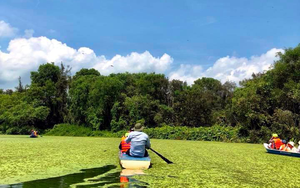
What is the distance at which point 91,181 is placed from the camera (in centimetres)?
471

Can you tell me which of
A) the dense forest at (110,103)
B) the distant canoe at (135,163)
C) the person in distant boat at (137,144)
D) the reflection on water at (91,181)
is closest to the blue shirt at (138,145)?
the person in distant boat at (137,144)

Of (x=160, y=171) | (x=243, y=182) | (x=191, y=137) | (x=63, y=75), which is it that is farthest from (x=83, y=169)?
(x=63, y=75)

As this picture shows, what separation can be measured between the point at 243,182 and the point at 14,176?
4.21m

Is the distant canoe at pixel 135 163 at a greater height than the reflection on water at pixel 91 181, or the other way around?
the distant canoe at pixel 135 163

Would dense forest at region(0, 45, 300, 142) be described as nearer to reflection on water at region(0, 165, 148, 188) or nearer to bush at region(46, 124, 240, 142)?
bush at region(46, 124, 240, 142)

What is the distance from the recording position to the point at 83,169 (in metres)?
5.92

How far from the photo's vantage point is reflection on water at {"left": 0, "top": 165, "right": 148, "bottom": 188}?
14.1 ft

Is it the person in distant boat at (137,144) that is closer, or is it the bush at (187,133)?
the person in distant boat at (137,144)

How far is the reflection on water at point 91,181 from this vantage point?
14.1 ft

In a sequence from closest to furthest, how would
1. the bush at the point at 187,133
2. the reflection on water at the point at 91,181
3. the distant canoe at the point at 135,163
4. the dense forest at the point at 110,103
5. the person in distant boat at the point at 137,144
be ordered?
the reflection on water at the point at 91,181, the distant canoe at the point at 135,163, the person in distant boat at the point at 137,144, the bush at the point at 187,133, the dense forest at the point at 110,103

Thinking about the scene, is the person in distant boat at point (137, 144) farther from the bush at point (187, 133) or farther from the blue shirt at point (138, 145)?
the bush at point (187, 133)

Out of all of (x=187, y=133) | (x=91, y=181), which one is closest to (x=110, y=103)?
(x=187, y=133)

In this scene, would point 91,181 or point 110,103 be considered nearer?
point 91,181

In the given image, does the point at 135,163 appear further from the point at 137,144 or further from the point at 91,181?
the point at 91,181
